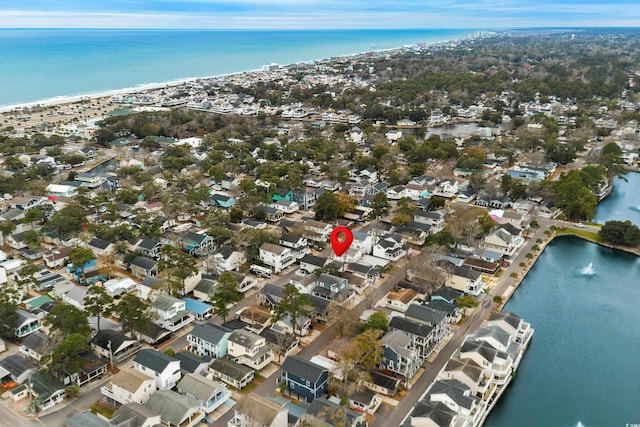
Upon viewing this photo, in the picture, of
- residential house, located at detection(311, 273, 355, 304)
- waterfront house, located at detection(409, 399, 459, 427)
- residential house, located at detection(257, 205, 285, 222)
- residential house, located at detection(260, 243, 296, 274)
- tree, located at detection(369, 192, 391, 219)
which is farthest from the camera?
residential house, located at detection(257, 205, 285, 222)

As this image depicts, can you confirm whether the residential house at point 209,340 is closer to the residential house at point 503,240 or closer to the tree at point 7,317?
the tree at point 7,317

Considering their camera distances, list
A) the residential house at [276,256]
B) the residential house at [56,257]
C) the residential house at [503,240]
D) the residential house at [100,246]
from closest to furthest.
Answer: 1. the residential house at [276,256]
2. the residential house at [56,257]
3. the residential house at [100,246]
4. the residential house at [503,240]

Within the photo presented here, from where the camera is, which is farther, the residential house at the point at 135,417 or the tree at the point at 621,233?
the tree at the point at 621,233

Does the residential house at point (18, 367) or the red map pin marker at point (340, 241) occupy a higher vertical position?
the red map pin marker at point (340, 241)

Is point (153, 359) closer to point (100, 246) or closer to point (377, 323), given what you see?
point (377, 323)

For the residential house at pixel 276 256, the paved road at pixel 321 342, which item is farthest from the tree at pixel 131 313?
the residential house at pixel 276 256

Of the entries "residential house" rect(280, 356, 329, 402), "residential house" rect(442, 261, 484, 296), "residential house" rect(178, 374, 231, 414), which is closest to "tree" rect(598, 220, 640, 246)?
"residential house" rect(442, 261, 484, 296)

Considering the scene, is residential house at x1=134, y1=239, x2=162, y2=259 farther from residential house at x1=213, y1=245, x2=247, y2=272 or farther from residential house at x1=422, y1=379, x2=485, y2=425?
residential house at x1=422, y1=379, x2=485, y2=425
